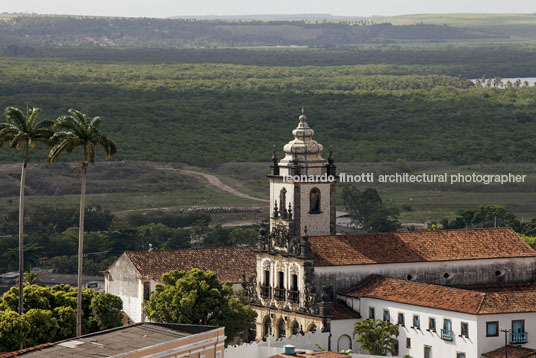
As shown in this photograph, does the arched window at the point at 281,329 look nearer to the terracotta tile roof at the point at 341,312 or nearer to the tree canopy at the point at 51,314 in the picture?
the terracotta tile roof at the point at 341,312

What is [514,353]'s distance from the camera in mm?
70250

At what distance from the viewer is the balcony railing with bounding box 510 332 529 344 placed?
235ft

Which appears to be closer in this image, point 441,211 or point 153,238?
point 153,238

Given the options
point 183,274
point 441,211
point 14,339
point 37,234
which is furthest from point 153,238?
point 14,339

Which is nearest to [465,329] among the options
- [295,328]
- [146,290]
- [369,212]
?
[295,328]

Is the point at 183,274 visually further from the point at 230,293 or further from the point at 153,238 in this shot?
the point at 153,238

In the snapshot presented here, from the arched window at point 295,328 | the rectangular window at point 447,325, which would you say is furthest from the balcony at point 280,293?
the rectangular window at point 447,325

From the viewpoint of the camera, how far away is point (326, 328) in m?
77.4

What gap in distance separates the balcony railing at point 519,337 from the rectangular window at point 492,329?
2.70 ft

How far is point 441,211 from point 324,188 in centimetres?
7896

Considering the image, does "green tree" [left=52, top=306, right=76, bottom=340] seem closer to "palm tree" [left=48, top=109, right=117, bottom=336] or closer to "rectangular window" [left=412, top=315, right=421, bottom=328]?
"palm tree" [left=48, top=109, right=117, bottom=336]

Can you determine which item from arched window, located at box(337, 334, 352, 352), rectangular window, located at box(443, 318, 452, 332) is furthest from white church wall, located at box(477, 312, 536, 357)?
arched window, located at box(337, 334, 352, 352)

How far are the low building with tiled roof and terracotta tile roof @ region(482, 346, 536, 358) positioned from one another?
62.9 ft

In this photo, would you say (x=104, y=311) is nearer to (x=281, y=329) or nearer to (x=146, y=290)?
(x=281, y=329)
